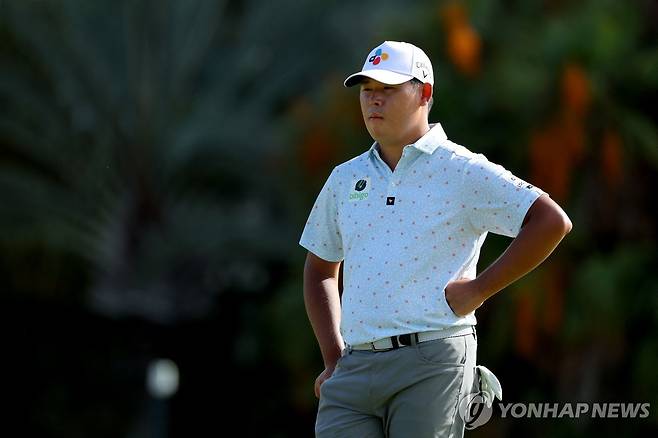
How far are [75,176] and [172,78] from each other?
1933mm

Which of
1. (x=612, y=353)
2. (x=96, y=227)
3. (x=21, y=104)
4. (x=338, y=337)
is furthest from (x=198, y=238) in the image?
(x=338, y=337)

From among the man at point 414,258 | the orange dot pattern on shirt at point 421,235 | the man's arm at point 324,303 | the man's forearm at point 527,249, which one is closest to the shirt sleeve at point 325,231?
the man's arm at point 324,303

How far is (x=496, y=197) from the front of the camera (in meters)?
4.34

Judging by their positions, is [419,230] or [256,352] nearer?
[419,230]

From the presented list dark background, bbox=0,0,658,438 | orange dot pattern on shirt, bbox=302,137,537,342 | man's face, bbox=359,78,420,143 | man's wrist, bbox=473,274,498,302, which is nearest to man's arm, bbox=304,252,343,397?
orange dot pattern on shirt, bbox=302,137,537,342

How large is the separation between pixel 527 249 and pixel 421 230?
361mm

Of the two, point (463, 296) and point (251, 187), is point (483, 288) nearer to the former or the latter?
point (463, 296)

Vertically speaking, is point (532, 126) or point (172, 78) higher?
point (172, 78)

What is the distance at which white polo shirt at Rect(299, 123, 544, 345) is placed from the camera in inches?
171

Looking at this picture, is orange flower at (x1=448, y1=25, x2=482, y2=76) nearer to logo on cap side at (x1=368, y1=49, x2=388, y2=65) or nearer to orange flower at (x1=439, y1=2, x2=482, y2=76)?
orange flower at (x1=439, y1=2, x2=482, y2=76)

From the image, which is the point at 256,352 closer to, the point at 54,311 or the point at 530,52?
the point at 54,311

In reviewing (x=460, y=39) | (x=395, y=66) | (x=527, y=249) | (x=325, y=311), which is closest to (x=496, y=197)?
(x=527, y=249)

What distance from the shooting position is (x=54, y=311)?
20.0 meters

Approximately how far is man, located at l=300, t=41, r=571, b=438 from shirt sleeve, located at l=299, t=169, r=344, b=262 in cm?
16
